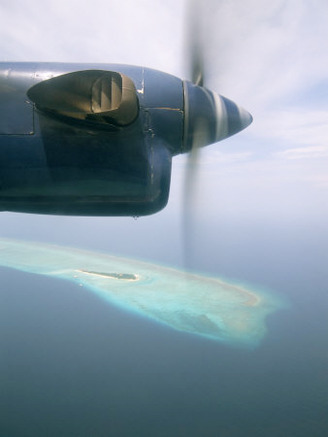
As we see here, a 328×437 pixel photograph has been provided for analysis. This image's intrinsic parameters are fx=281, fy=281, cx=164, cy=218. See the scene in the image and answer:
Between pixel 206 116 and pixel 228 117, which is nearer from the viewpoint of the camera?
pixel 206 116

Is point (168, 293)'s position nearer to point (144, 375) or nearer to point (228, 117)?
point (144, 375)

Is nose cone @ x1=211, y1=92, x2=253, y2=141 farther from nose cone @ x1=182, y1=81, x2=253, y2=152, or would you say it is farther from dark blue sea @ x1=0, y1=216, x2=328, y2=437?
dark blue sea @ x1=0, y1=216, x2=328, y2=437

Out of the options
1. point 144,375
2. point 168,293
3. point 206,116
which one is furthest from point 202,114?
point 168,293

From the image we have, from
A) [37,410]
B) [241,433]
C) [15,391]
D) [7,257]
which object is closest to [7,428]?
[37,410]

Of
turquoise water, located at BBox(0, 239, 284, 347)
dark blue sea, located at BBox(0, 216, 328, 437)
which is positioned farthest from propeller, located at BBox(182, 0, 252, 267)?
turquoise water, located at BBox(0, 239, 284, 347)

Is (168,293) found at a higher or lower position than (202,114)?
lower

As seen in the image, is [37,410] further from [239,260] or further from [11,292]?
[239,260]

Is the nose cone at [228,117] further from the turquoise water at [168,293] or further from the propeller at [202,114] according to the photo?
the turquoise water at [168,293]
